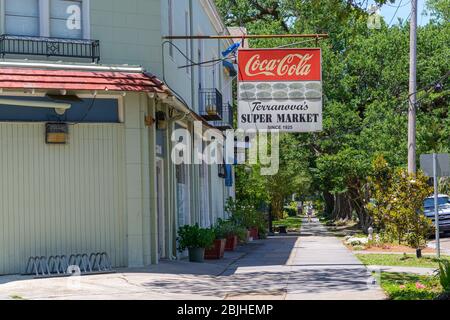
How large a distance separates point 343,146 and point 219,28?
11697 millimetres

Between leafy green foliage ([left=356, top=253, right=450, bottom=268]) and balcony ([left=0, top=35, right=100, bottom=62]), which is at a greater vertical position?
balcony ([left=0, top=35, right=100, bottom=62])

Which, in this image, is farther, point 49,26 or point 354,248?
point 354,248

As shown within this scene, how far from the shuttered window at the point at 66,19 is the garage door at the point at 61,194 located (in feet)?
6.60

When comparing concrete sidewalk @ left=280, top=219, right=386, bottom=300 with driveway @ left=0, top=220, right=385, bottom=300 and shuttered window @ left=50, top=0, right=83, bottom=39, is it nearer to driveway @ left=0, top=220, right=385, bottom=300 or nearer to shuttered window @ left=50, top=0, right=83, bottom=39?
driveway @ left=0, top=220, right=385, bottom=300

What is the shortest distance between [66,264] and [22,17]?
16.6 ft

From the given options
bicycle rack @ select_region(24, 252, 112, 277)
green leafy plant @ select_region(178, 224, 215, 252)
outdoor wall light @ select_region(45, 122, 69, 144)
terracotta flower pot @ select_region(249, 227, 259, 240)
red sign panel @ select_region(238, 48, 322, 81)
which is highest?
red sign panel @ select_region(238, 48, 322, 81)

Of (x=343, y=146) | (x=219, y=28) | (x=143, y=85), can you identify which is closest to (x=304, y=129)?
(x=143, y=85)

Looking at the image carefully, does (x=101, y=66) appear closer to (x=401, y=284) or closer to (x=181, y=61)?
(x=181, y=61)

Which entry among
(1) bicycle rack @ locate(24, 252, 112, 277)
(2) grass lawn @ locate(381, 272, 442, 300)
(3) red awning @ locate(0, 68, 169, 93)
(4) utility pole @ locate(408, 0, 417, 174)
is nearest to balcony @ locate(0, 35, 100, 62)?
(3) red awning @ locate(0, 68, 169, 93)

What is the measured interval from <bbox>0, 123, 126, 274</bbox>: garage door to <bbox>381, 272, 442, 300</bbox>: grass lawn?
5.31m

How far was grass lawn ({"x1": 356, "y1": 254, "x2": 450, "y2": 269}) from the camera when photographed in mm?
18078

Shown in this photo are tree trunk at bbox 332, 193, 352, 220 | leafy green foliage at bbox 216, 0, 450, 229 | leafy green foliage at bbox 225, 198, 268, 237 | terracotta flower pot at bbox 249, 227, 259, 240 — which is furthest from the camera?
tree trunk at bbox 332, 193, 352, 220

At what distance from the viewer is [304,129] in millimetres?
17375

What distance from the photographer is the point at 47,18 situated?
51.0ft
